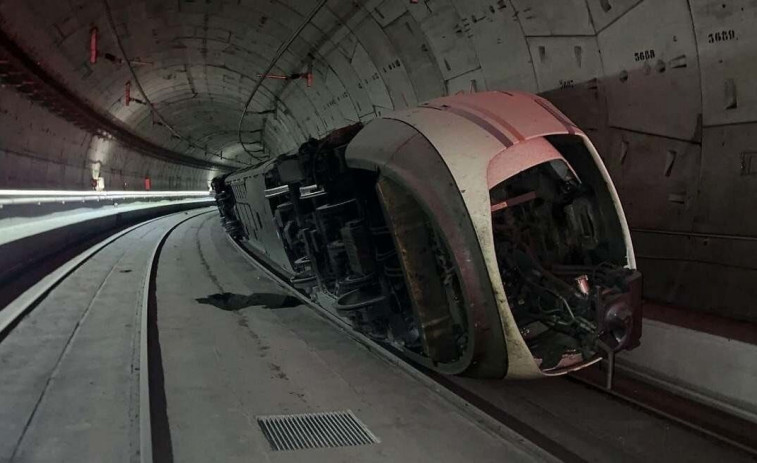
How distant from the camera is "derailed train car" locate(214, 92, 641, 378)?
3.31m

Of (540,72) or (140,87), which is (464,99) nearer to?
(540,72)

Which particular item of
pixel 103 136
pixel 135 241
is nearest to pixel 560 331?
pixel 135 241

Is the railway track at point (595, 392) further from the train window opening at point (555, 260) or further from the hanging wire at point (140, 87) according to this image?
the hanging wire at point (140, 87)

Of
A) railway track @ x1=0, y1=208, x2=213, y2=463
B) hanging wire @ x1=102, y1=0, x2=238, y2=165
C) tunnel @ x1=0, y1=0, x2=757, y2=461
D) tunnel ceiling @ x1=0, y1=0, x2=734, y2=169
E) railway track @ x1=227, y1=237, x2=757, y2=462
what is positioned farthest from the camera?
hanging wire @ x1=102, y1=0, x2=238, y2=165

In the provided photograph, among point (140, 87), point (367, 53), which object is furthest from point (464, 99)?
point (140, 87)

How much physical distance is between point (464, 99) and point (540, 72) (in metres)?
2.92

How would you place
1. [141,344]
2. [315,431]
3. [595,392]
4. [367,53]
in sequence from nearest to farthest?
[315,431]
[595,392]
[141,344]
[367,53]

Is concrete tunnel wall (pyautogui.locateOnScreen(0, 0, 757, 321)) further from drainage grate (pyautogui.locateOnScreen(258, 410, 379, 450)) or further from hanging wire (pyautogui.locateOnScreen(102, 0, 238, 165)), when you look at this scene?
drainage grate (pyautogui.locateOnScreen(258, 410, 379, 450))

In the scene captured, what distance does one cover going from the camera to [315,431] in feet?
11.6

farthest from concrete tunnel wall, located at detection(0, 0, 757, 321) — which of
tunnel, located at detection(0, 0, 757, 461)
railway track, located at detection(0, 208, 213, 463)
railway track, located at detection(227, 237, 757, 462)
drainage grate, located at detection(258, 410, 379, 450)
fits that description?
→ railway track, located at detection(0, 208, 213, 463)

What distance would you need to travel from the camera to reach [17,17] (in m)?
8.88

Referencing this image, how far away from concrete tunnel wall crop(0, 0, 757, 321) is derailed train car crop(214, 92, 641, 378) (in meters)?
1.58

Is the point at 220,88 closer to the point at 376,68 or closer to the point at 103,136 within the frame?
the point at 103,136

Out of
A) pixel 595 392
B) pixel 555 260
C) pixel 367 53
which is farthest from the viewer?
pixel 367 53
